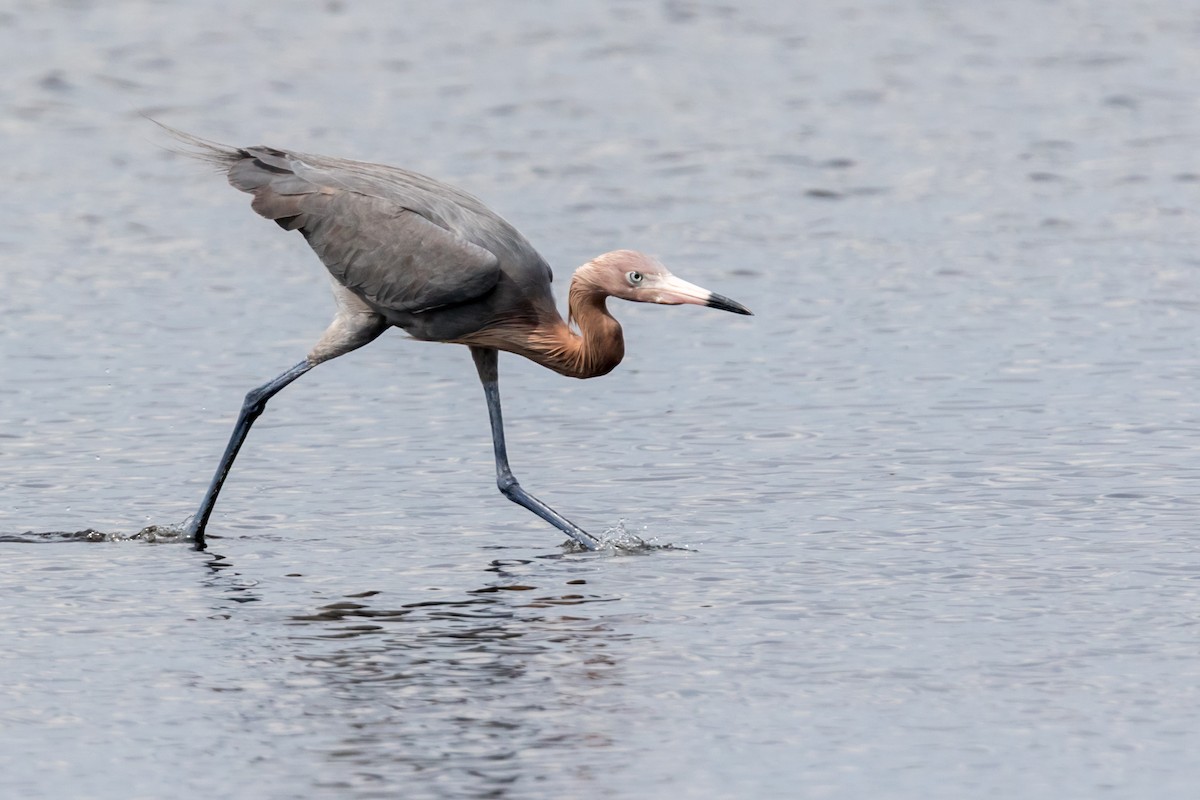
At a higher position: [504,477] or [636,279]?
[636,279]

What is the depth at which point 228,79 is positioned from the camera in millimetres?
22688

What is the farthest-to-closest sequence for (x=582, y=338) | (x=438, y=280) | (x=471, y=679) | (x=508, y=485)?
1. (x=582, y=338)
2. (x=508, y=485)
3. (x=438, y=280)
4. (x=471, y=679)

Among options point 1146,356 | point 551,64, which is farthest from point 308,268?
point 551,64

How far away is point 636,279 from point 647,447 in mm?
1931

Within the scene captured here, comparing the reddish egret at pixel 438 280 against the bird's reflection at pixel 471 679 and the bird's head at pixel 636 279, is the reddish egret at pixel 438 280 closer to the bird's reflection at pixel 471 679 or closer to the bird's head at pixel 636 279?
the bird's head at pixel 636 279

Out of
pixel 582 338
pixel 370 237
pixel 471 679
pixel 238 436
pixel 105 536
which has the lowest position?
pixel 105 536

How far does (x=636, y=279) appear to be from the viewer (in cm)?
980

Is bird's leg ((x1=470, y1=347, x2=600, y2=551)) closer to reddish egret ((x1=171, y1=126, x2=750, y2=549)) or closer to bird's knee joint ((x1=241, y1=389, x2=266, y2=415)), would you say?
reddish egret ((x1=171, y1=126, x2=750, y2=549))

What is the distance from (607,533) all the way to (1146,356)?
4.53m

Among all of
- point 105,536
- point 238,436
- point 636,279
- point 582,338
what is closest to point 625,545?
point 582,338

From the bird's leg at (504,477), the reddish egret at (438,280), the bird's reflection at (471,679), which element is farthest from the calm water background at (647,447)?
the reddish egret at (438,280)

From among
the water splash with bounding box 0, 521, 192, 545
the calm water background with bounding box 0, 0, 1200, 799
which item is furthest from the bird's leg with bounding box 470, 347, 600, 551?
the water splash with bounding box 0, 521, 192, 545

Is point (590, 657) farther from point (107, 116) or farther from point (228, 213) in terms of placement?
point (107, 116)

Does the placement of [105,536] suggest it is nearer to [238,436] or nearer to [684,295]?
[238,436]
